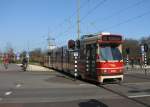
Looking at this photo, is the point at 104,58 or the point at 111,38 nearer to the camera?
the point at 104,58

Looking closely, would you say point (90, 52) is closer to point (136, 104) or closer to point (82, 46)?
point (82, 46)

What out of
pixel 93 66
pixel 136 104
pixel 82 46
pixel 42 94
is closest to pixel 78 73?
pixel 82 46

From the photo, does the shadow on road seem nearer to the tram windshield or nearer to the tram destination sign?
the tram windshield

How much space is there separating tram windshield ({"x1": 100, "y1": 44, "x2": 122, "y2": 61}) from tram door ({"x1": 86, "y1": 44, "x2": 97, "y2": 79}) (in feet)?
2.21

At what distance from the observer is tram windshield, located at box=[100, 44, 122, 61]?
1067 inches

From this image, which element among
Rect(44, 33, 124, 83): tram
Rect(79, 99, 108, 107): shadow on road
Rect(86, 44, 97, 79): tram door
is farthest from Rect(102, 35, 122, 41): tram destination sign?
Rect(79, 99, 108, 107): shadow on road

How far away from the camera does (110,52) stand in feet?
89.5

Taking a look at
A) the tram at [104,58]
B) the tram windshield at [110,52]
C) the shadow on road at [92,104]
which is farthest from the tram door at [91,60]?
the shadow on road at [92,104]

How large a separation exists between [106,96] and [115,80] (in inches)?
373

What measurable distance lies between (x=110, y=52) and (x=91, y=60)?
1.65 meters

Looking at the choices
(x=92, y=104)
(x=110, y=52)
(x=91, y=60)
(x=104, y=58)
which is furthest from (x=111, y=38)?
(x=92, y=104)

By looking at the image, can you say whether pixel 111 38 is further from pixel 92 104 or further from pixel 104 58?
pixel 92 104

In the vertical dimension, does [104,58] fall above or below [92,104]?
above

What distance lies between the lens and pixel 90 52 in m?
28.5
